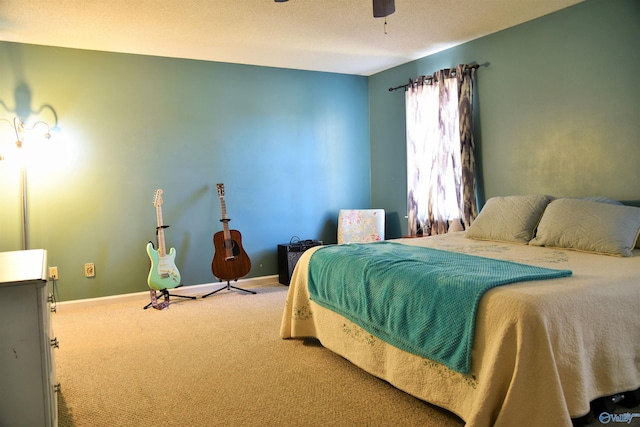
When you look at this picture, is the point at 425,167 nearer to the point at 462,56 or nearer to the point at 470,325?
the point at 462,56

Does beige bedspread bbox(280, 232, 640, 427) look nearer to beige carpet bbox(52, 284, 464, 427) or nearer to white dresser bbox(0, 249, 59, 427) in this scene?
beige carpet bbox(52, 284, 464, 427)

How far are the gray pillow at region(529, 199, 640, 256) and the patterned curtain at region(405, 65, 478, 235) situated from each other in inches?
43.0

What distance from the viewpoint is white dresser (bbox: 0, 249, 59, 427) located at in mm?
1592

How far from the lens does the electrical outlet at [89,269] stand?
13.9 ft

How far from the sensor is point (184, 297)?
4.49m

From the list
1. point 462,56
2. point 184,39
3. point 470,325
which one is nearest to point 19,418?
point 470,325

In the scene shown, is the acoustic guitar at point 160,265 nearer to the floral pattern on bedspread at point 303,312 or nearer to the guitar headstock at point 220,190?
the guitar headstock at point 220,190

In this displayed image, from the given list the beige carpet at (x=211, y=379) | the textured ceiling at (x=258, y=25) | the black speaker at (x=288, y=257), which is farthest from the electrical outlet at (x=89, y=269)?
the textured ceiling at (x=258, y=25)

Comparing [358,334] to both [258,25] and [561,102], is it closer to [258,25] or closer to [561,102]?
[561,102]

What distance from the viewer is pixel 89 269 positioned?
13.9ft

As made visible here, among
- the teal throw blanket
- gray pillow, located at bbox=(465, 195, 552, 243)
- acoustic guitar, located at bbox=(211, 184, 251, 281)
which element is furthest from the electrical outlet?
gray pillow, located at bbox=(465, 195, 552, 243)

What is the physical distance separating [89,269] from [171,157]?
1255 millimetres

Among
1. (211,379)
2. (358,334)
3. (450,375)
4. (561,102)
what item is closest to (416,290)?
(450,375)

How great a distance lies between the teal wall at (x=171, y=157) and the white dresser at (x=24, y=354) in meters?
2.75
